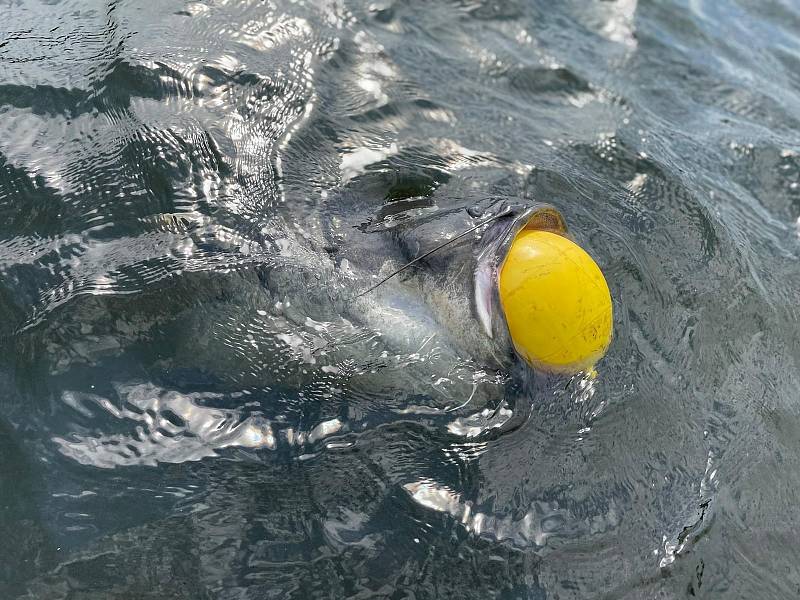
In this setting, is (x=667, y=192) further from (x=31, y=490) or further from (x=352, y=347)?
(x=31, y=490)

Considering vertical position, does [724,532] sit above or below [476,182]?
below

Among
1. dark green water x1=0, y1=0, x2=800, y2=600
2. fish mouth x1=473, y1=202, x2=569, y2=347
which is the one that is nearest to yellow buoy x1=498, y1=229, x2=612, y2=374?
fish mouth x1=473, y1=202, x2=569, y2=347

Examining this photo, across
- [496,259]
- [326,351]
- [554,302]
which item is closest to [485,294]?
[496,259]

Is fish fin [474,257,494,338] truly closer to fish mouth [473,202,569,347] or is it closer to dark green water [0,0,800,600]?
fish mouth [473,202,569,347]

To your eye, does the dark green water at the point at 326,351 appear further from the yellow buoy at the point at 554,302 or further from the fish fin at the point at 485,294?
the yellow buoy at the point at 554,302

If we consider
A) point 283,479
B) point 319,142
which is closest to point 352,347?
point 283,479

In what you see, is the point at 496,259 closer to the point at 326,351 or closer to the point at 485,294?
the point at 485,294

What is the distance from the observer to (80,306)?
9.55 feet

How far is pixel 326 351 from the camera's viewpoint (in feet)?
9.64

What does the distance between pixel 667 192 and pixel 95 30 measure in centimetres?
351

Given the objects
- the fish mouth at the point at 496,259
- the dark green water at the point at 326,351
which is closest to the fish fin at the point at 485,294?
the fish mouth at the point at 496,259

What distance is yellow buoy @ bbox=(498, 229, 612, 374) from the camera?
8.24 ft

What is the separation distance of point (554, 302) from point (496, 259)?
303 mm

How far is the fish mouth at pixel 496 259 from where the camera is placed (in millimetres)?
2666
